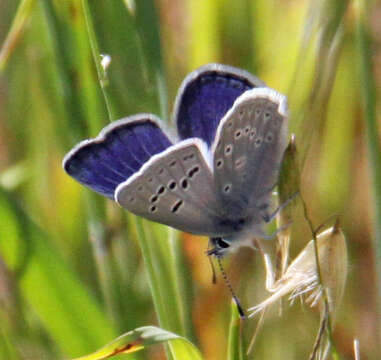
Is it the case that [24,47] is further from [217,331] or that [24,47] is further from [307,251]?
[307,251]

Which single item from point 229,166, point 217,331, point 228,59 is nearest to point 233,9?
point 228,59

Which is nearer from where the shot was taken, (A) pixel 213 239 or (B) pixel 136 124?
(B) pixel 136 124

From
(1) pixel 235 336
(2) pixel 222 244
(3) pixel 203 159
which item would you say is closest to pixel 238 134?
(3) pixel 203 159

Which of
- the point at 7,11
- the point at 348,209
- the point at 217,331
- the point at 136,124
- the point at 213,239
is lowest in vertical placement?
the point at 217,331

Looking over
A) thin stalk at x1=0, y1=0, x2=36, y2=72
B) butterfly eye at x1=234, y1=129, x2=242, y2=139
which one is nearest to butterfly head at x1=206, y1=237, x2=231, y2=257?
butterfly eye at x1=234, y1=129, x2=242, y2=139

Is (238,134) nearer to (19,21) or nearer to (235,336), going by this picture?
(235,336)

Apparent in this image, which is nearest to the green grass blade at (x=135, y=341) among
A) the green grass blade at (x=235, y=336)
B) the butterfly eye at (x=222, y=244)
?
the green grass blade at (x=235, y=336)
